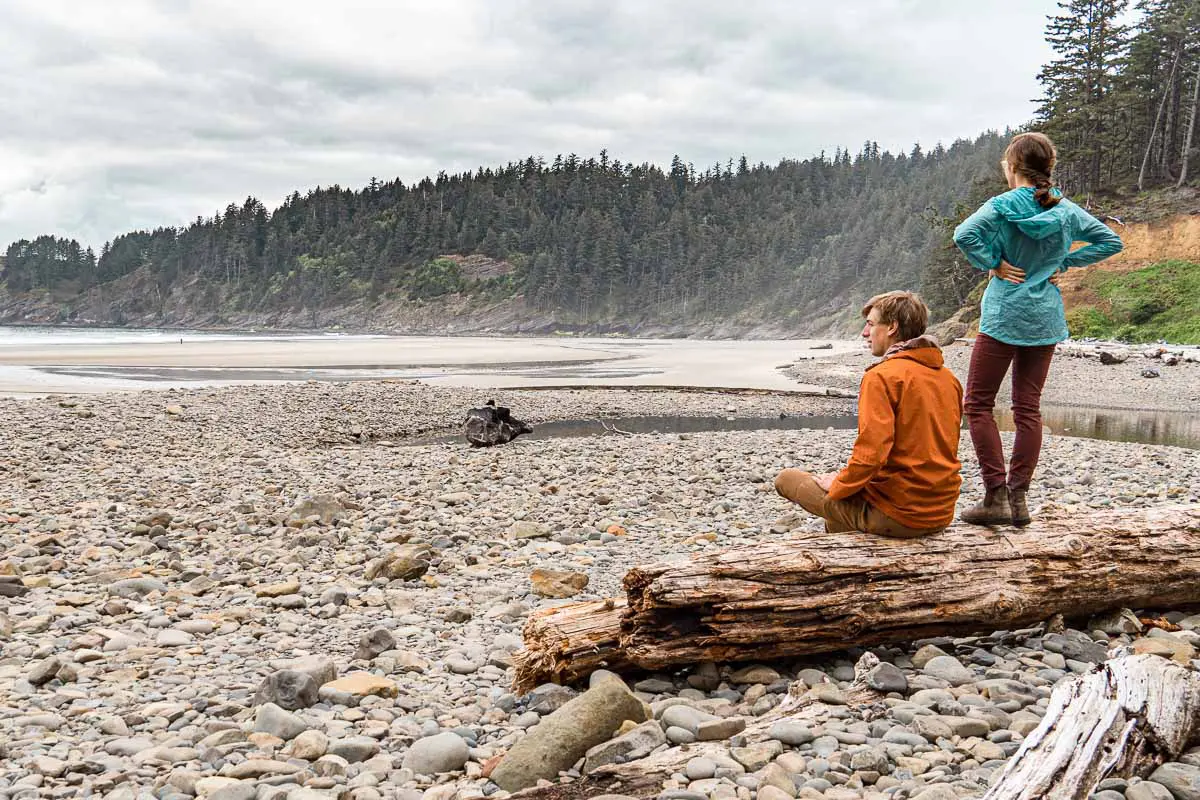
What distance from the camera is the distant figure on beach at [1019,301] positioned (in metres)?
5.05

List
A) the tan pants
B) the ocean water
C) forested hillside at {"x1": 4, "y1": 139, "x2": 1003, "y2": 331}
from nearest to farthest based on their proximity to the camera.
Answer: the tan pants, the ocean water, forested hillside at {"x1": 4, "y1": 139, "x2": 1003, "y2": 331}

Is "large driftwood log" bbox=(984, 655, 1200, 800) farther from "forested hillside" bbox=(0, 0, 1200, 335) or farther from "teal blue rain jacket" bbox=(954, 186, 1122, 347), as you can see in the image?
"forested hillside" bbox=(0, 0, 1200, 335)

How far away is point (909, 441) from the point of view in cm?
457

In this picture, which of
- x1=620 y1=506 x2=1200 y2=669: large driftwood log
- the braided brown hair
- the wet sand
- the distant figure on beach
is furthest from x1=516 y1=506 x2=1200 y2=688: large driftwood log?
the wet sand

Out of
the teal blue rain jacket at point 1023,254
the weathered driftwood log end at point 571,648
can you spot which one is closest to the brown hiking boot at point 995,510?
the teal blue rain jacket at point 1023,254

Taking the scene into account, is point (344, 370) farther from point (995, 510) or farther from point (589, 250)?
point (589, 250)

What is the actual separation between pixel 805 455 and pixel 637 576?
379 inches

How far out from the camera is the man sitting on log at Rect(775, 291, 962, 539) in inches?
177

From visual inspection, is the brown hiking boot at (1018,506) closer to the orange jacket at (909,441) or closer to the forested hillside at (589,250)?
the orange jacket at (909,441)

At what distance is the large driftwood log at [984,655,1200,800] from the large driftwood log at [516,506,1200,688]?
1.23 metres

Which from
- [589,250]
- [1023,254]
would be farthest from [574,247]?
[1023,254]

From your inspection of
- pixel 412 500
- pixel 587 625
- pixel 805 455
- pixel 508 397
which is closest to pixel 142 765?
pixel 587 625

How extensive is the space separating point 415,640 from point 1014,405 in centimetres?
431

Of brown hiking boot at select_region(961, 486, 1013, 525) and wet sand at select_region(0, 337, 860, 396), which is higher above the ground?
brown hiking boot at select_region(961, 486, 1013, 525)
